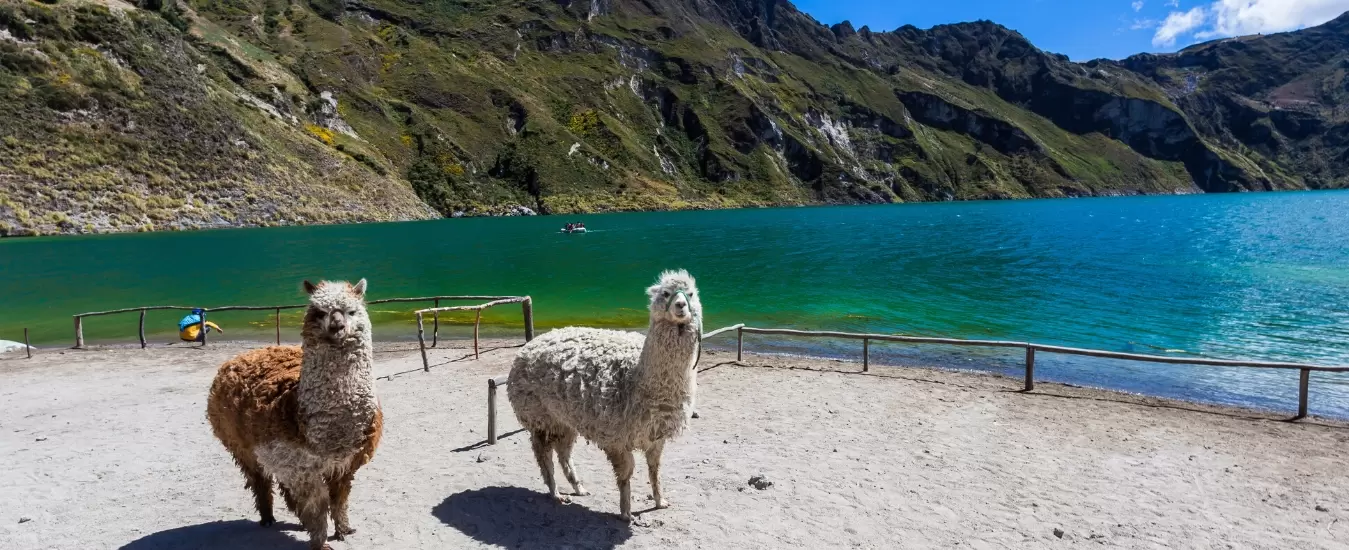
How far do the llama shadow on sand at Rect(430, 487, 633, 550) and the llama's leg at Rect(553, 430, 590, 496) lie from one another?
278 mm

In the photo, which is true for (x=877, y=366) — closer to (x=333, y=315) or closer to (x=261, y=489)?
(x=261, y=489)

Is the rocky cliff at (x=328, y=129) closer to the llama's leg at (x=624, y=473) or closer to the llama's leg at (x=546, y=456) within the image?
the llama's leg at (x=546, y=456)

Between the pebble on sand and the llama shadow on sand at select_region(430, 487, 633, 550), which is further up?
the pebble on sand

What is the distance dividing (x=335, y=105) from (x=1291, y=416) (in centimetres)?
13785

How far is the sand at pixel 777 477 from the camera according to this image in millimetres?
6582

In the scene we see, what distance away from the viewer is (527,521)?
6.74 m

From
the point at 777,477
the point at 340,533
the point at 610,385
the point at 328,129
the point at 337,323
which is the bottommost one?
the point at 777,477

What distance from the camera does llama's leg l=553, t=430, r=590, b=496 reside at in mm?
7117

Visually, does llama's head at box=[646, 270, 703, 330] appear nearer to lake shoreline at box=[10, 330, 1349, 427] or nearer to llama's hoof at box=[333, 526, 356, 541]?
llama's hoof at box=[333, 526, 356, 541]

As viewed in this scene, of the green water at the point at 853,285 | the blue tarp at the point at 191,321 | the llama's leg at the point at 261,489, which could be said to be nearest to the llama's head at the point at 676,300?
the llama's leg at the point at 261,489

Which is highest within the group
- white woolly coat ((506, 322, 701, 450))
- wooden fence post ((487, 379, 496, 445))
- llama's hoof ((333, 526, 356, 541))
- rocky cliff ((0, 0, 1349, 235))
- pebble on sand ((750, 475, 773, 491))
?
rocky cliff ((0, 0, 1349, 235))

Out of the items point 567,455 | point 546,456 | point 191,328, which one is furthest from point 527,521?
point 191,328

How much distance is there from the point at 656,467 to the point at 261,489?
11.8ft

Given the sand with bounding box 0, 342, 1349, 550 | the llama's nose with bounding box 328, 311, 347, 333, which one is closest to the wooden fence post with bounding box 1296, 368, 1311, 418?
the sand with bounding box 0, 342, 1349, 550
